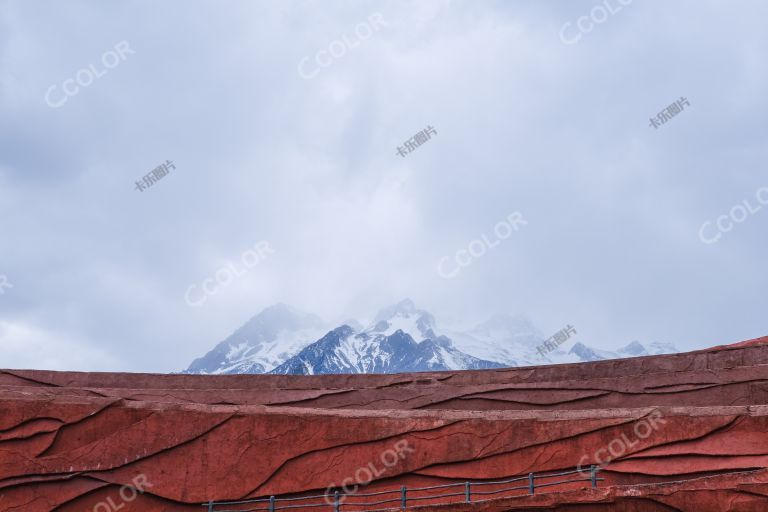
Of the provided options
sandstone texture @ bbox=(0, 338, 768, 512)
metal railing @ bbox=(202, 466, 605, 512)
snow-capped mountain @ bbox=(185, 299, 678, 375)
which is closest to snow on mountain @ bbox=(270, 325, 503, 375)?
snow-capped mountain @ bbox=(185, 299, 678, 375)

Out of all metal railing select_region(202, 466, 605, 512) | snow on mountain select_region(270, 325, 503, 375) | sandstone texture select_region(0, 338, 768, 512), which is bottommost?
metal railing select_region(202, 466, 605, 512)

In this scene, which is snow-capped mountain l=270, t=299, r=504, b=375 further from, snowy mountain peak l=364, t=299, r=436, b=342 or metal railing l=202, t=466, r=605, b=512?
metal railing l=202, t=466, r=605, b=512

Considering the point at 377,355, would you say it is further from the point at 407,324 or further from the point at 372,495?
the point at 372,495

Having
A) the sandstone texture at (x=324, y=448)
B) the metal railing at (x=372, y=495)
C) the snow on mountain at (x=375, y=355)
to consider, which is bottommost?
the metal railing at (x=372, y=495)

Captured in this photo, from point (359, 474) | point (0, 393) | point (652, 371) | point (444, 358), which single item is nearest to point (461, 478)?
point (359, 474)

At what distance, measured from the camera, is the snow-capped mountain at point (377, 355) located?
127500 millimetres

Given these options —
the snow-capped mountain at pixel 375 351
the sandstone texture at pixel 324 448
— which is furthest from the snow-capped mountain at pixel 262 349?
the sandstone texture at pixel 324 448

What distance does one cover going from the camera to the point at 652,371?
45.7 feet

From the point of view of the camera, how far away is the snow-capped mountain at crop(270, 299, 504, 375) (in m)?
128

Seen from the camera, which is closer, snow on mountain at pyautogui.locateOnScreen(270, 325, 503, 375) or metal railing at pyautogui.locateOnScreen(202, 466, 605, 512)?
metal railing at pyautogui.locateOnScreen(202, 466, 605, 512)

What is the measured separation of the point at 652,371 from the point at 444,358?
448 feet

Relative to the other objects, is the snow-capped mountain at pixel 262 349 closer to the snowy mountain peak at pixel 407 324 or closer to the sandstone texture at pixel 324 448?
the snowy mountain peak at pixel 407 324

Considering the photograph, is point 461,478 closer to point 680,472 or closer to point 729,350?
point 680,472

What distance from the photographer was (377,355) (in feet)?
473
